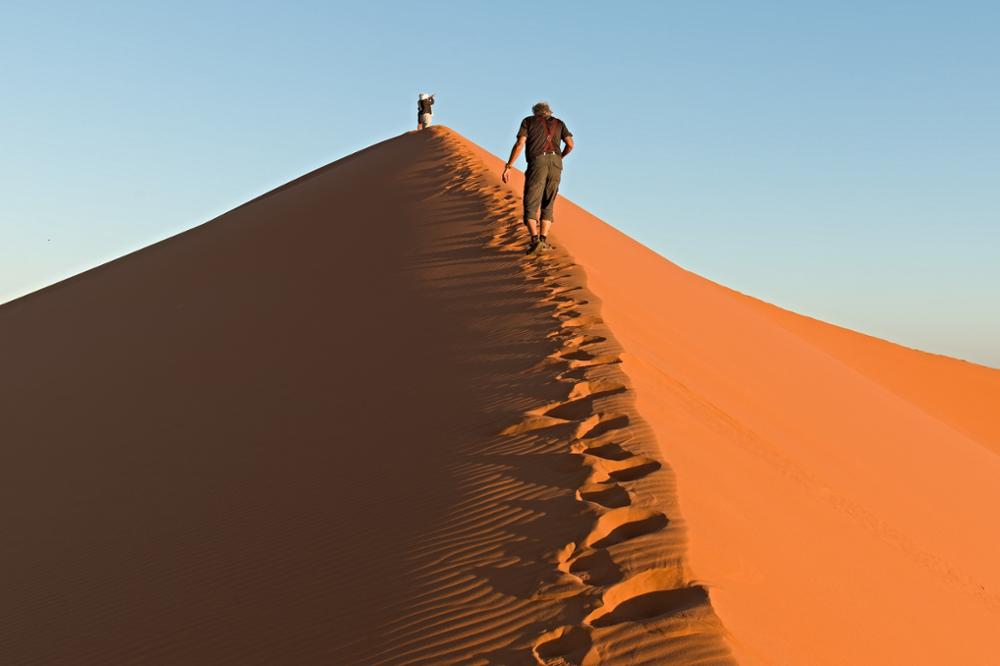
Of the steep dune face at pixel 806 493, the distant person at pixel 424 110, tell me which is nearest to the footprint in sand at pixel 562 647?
the steep dune face at pixel 806 493

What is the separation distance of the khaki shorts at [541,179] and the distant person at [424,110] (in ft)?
40.1

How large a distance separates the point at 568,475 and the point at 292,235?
1202 cm

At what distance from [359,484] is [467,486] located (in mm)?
924

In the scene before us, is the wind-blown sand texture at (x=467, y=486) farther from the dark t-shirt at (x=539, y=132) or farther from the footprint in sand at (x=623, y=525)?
the dark t-shirt at (x=539, y=132)

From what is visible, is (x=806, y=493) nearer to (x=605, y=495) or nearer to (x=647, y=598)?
(x=605, y=495)

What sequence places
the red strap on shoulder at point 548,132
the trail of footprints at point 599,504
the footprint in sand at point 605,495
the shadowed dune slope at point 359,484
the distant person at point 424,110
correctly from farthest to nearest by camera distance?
the distant person at point 424,110
the red strap on shoulder at point 548,132
the footprint in sand at point 605,495
the shadowed dune slope at point 359,484
the trail of footprints at point 599,504

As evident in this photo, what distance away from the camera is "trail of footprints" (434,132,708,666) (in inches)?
157

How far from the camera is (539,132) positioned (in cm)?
1049

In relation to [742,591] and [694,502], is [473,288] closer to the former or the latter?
[694,502]

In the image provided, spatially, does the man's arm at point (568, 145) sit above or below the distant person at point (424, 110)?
below

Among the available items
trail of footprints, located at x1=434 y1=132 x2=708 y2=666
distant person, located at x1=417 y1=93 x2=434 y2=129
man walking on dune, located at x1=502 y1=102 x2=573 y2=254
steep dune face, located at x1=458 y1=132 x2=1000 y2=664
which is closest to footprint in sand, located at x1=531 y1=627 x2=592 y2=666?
trail of footprints, located at x1=434 y1=132 x2=708 y2=666

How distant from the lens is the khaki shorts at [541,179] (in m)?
10.5

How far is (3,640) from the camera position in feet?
18.3

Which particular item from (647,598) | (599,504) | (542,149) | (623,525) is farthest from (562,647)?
(542,149)
